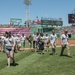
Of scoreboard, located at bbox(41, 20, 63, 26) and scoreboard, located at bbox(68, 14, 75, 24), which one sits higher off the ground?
scoreboard, located at bbox(68, 14, 75, 24)

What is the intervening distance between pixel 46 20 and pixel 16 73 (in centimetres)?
7188

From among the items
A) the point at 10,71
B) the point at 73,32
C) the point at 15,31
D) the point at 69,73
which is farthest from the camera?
the point at 73,32

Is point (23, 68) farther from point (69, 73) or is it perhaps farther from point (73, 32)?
point (73, 32)

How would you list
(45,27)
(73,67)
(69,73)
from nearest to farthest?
(69,73)
(73,67)
(45,27)

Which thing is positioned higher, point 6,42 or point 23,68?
point 6,42

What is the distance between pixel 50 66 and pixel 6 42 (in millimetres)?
2599

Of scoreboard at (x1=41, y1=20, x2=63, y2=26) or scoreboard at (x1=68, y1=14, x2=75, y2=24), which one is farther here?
scoreboard at (x1=41, y1=20, x2=63, y2=26)

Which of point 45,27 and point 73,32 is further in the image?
point 45,27

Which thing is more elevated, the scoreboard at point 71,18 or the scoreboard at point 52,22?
the scoreboard at point 71,18

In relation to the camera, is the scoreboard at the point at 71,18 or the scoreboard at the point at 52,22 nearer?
the scoreboard at the point at 71,18

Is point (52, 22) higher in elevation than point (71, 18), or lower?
lower

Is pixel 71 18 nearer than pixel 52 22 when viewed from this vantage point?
Yes

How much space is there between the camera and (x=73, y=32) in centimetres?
7400

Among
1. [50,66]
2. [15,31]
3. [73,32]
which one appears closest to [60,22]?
[73,32]
